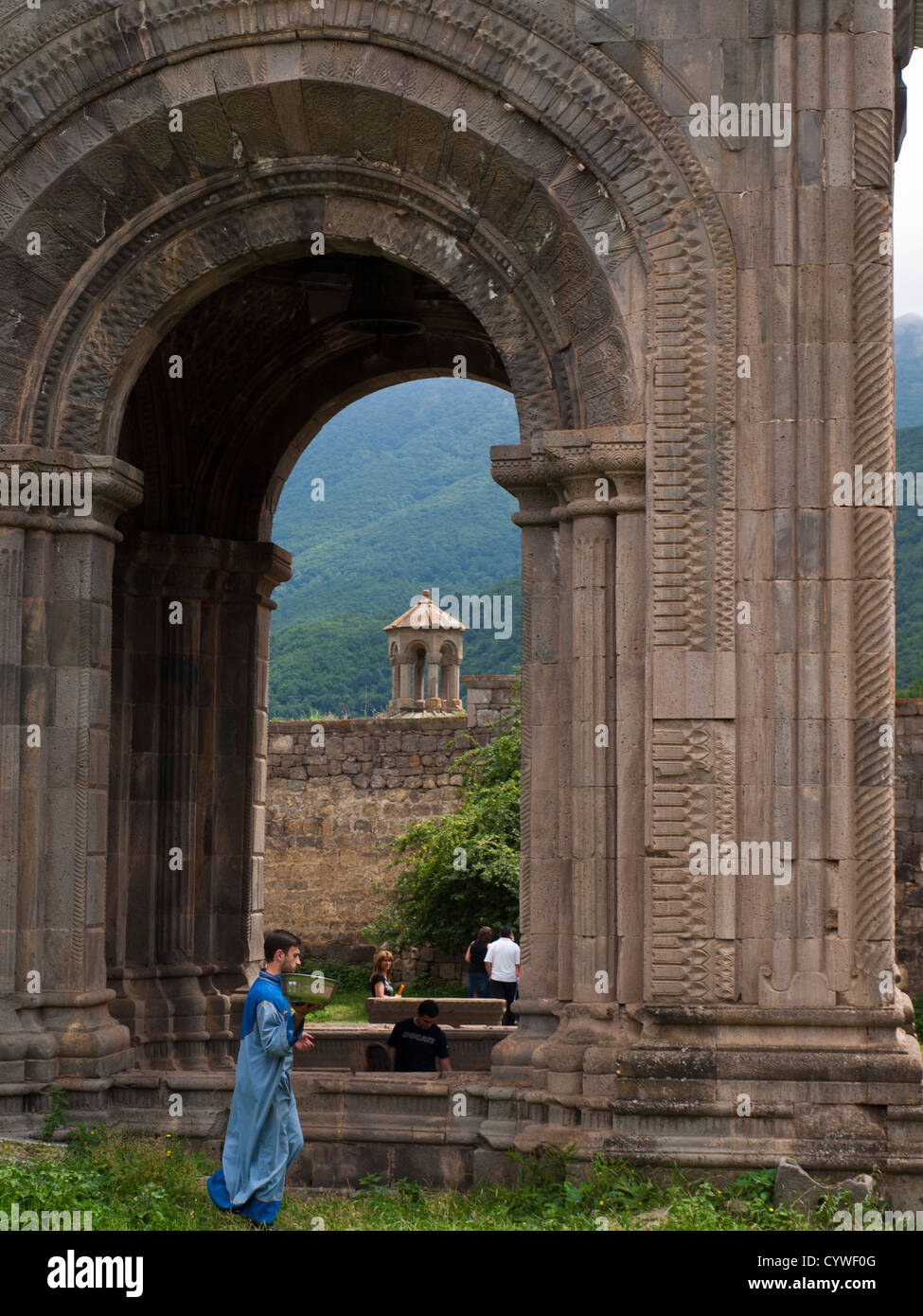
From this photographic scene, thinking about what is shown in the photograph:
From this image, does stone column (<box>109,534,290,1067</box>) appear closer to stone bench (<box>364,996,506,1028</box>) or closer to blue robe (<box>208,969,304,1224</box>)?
stone bench (<box>364,996,506,1028</box>)

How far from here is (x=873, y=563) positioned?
9039mm

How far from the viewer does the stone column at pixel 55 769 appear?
975cm

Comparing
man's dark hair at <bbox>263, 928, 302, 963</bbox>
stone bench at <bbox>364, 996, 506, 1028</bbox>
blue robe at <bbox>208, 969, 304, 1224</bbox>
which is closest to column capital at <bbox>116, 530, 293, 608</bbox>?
stone bench at <bbox>364, 996, 506, 1028</bbox>

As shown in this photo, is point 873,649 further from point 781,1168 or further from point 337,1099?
point 337,1099

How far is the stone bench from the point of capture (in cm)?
1567

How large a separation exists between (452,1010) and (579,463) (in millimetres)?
7539

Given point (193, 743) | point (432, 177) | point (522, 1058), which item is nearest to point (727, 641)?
point (522, 1058)

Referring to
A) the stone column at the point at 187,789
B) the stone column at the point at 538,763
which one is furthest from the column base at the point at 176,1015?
the stone column at the point at 538,763

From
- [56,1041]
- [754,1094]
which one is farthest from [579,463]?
[56,1041]

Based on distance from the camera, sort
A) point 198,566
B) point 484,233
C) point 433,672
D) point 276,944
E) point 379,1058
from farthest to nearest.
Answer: point 433,672, point 198,566, point 379,1058, point 484,233, point 276,944

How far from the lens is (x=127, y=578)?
1314 centimetres

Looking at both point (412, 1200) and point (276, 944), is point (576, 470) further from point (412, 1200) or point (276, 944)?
point (412, 1200)

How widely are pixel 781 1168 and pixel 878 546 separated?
Answer: 10.0 feet

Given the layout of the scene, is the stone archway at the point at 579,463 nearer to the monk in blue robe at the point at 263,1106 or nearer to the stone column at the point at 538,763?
the stone column at the point at 538,763
